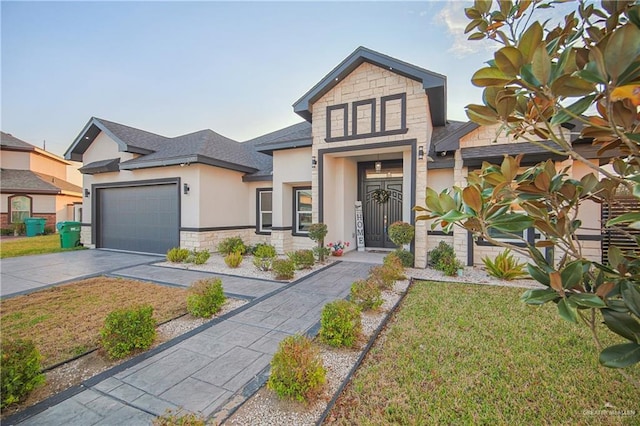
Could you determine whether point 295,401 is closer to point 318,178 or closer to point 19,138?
point 318,178

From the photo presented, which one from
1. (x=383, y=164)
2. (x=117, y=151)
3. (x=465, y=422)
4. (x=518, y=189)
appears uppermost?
(x=117, y=151)

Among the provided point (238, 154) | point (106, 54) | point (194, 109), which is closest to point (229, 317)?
point (238, 154)

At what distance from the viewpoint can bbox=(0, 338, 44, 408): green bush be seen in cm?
248

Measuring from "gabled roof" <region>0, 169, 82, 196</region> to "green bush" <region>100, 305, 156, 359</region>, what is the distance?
75.9 ft

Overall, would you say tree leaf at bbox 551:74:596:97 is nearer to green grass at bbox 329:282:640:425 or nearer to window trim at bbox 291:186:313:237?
green grass at bbox 329:282:640:425

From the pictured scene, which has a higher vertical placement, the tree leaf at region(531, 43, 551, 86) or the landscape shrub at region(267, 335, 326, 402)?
the tree leaf at region(531, 43, 551, 86)

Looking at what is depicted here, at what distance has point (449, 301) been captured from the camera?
5.28 meters

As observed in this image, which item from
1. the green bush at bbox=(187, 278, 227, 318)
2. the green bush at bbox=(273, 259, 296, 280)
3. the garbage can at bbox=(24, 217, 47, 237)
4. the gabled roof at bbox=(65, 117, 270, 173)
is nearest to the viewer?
the green bush at bbox=(187, 278, 227, 318)

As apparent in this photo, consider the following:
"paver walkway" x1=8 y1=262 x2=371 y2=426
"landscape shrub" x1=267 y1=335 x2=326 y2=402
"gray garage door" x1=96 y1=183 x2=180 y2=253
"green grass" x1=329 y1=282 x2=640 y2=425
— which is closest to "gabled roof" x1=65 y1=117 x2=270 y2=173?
"gray garage door" x1=96 y1=183 x2=180 y2=253

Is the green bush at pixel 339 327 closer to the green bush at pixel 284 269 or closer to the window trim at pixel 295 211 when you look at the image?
the green bush at pixel 284 269

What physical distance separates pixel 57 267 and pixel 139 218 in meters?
3.21

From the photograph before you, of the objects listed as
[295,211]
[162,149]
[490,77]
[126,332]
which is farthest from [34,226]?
[490,77]

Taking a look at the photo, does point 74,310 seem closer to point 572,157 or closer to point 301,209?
point 301,209

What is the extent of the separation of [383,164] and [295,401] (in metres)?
9.31
